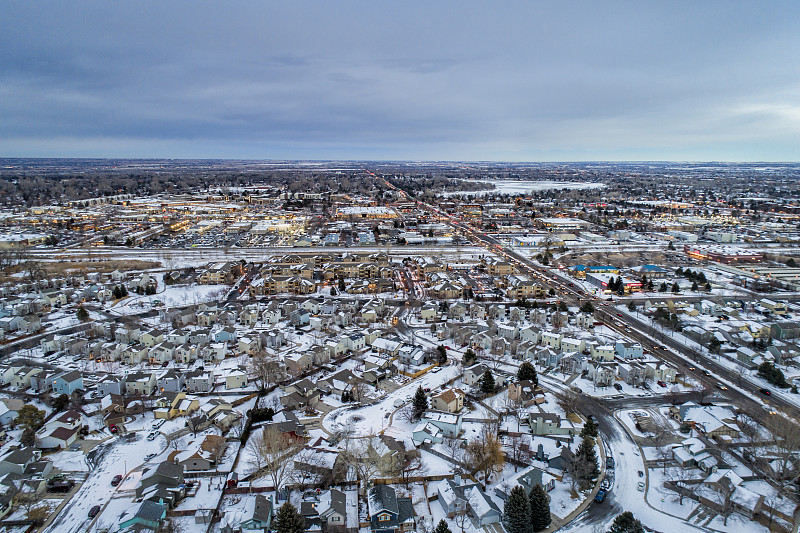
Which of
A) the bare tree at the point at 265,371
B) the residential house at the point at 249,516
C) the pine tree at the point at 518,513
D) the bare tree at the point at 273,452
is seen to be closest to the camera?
the pine tree at the point at 518,513

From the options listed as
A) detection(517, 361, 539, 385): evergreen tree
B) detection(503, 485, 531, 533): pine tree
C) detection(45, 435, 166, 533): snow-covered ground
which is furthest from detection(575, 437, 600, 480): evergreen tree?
detection(45, 435, 166, 533): snow-covered ground

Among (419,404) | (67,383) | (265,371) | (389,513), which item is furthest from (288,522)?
(67,383)

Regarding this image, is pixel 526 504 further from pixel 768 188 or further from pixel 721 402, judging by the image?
pixel 768 188

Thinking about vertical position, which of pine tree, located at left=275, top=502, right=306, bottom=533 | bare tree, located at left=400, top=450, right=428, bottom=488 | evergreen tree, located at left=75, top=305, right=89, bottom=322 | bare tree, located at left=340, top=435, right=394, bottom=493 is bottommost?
bare tree, located at left=400, top=450, right=428, bottom=488

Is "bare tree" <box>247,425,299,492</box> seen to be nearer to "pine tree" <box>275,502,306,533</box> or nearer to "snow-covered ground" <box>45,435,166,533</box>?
"pine tree" <box>275,502,306,533</box>

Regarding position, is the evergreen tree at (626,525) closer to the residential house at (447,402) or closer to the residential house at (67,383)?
the residential house at (447,402)

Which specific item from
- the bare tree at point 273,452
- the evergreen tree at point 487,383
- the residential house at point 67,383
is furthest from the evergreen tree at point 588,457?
the residential house at point 67,383
